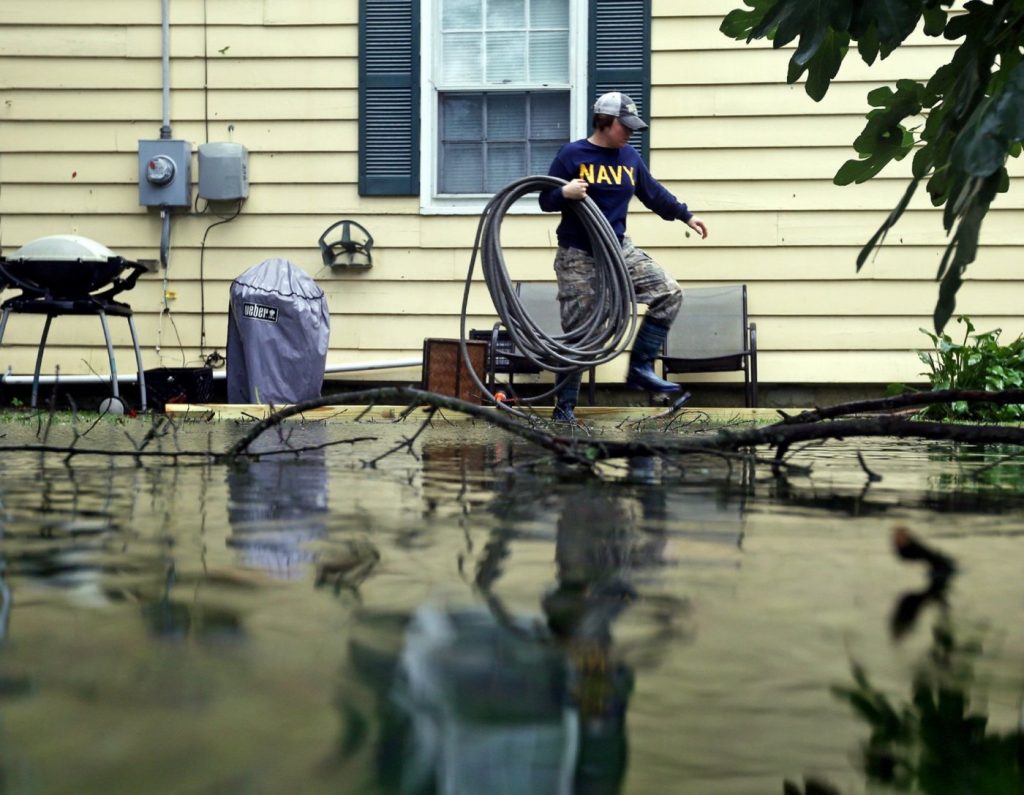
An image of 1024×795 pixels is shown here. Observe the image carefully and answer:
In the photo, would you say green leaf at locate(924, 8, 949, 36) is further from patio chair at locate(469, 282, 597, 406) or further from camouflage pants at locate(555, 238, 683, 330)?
patio chair at locate(469, 282, 597, 406)

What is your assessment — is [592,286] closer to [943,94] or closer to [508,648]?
[943,94]

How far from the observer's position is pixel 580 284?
7.07m

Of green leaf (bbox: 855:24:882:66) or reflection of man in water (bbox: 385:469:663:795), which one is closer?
reflection of man in water (bbox: 385:469:663:795)

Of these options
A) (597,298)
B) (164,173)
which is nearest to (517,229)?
(597,298)

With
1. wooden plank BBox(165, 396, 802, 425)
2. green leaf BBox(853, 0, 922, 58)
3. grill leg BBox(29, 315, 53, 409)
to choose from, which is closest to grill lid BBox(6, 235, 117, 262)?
grill leg BBox(29, 315, 53, 409)

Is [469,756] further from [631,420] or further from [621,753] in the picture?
[631,420]

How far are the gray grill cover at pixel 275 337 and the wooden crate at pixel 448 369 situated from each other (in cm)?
68

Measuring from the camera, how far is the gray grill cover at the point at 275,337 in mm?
7750

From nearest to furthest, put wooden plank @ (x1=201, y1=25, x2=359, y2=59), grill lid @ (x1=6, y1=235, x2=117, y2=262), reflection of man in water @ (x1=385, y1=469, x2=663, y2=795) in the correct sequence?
reflection of man in water @ (x1=385, y1=469, x2=663, y2=795), grill lid @ (x1=6, y1=235, x2=117, y2=262), wooden plank @ (x1=201, y1=25, x2=359, y2=59)

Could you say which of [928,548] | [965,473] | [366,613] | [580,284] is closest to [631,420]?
[580,284]

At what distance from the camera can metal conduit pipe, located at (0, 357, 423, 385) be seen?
838 centimetres

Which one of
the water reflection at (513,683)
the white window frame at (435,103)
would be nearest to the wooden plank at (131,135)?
the white window frame at (435,103)

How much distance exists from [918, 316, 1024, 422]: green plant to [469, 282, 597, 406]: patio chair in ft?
7.00

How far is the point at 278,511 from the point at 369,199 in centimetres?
667
